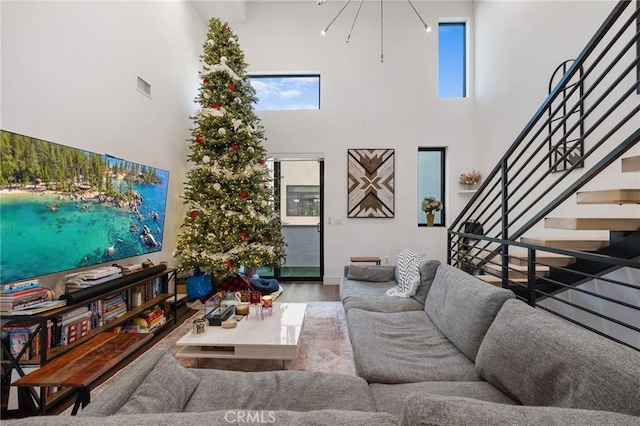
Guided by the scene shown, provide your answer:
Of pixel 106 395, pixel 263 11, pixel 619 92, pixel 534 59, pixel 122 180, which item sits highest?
pixel 263 11

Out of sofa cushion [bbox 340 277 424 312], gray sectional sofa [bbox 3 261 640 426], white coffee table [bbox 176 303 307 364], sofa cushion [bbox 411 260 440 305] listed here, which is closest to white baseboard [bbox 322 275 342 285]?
sofa cushion [bbox 340 277 424 312]

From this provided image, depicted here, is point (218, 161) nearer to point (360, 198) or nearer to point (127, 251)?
point (127, 251)

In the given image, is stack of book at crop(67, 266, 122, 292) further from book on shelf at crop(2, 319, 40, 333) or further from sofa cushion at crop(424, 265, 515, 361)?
sofa cushion at crop(424, 265, 515, 361)

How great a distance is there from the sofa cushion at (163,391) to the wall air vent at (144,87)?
3.29 m

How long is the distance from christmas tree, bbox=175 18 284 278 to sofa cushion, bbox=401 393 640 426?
3.56 meters

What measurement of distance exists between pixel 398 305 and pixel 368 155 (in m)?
3.10

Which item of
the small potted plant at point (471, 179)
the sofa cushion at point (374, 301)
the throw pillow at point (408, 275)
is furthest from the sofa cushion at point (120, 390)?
the small potted plant at point (471, 179)

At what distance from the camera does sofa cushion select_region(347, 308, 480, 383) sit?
62.6 inches

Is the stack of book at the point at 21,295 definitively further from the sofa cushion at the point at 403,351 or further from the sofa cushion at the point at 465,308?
the sofa cushion at the point at 465,308

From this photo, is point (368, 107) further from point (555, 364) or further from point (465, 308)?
point (555, 364)

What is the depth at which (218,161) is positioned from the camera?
4.08 meters

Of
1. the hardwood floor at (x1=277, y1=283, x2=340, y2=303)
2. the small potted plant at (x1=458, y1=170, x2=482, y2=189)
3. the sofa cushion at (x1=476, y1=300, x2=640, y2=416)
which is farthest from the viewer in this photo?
the small potted plant at (x1=458, y1=170, x2=482, y2=189)


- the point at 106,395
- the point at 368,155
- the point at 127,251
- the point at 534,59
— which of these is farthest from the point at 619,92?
the point at 127,251

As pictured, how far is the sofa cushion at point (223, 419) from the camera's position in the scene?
68 centimetres
